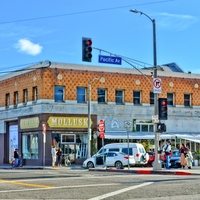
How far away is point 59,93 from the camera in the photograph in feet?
149

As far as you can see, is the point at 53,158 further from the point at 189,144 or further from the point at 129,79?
the point at 189,144

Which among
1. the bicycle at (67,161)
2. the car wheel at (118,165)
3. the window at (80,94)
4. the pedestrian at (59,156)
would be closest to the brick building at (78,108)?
the window at (80,94)

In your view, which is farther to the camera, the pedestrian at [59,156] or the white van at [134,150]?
the pedestrian at [59,156]

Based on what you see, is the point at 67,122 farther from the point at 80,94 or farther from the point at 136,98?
the point at 136,98

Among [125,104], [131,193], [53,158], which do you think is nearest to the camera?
[131,193]

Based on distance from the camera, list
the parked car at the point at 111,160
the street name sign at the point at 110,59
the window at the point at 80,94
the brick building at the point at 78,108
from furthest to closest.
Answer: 1. the window at the point at 80,94
2. the brick building at the point at 78,108
3. the parked car at the point at 111,160
4. the street name sign at the point at 110,59

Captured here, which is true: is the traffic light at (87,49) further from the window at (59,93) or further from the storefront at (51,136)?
the window at (59,93)

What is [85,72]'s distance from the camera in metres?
46.5

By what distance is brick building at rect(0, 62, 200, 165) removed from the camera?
44.6m

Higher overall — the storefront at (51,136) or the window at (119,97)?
the window at (119,97)

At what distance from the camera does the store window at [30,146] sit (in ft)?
150

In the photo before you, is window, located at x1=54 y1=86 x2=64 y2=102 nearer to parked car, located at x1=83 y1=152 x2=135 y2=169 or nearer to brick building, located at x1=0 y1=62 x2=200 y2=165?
brick building, located at x1=0 y1=62 x2=200 y2=165

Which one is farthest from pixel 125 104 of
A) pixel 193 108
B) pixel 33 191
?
pixel 33 191

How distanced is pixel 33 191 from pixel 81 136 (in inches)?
1173
